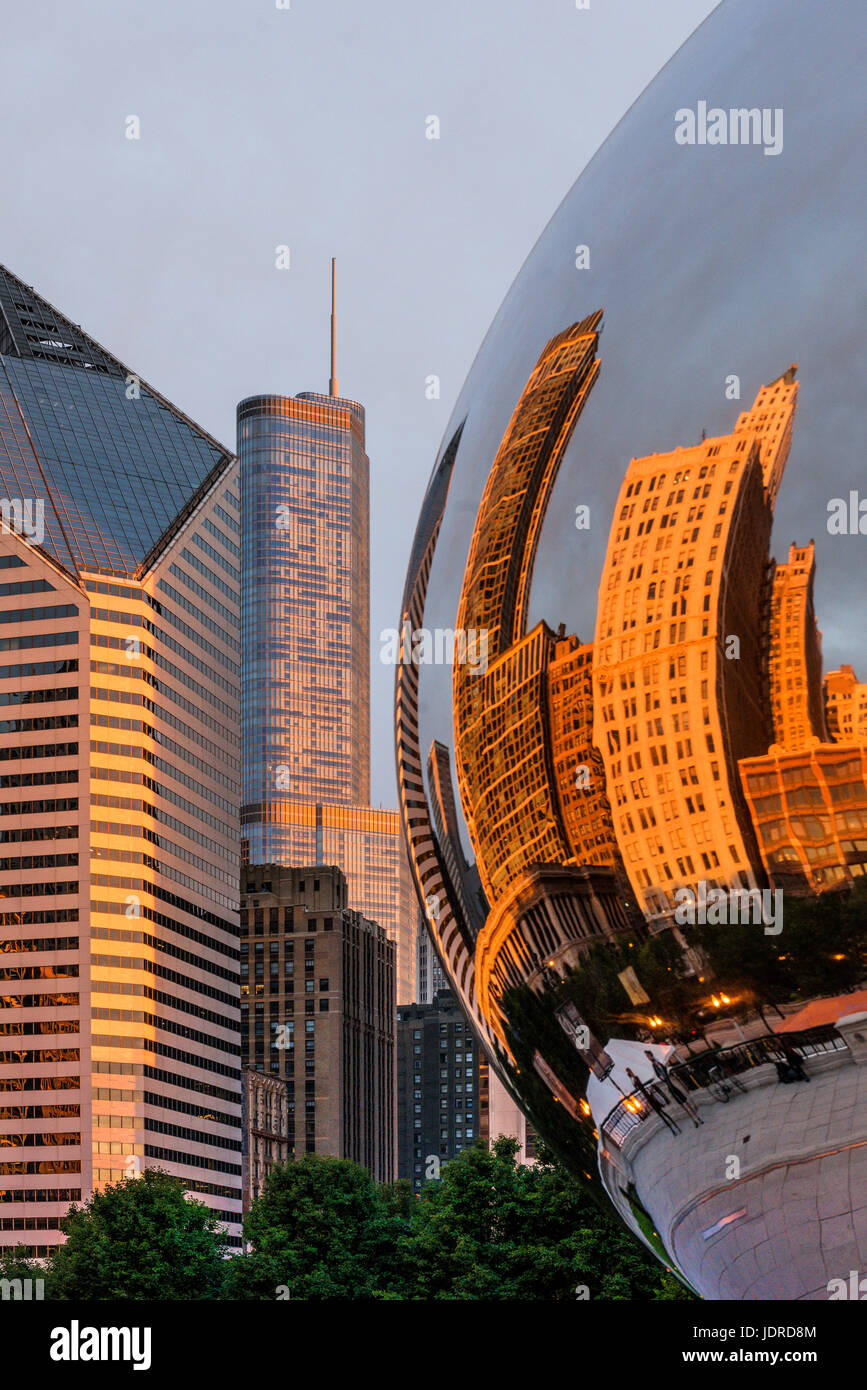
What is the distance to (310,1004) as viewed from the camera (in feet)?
516

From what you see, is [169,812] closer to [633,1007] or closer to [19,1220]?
[19,1220]

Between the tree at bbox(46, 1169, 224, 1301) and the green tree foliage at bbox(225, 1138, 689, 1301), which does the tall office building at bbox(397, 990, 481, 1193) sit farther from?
the green tree foliage at bbox(225, 1138, 689, 1301)

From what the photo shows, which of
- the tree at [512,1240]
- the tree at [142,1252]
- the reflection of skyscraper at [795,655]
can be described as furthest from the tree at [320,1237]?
the reflection of skyscraper at [795,655]

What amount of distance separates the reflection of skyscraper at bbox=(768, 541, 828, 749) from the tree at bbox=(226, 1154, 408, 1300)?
44.7 metres

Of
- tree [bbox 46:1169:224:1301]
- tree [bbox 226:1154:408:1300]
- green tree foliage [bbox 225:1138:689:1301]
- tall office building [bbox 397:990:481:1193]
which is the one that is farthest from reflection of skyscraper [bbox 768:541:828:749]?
tall office building [bbox 397:990:481:1193]

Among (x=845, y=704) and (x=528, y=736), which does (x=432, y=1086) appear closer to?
(x=528, y=736)

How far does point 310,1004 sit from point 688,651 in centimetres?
15630

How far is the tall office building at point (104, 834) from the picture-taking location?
387 ft

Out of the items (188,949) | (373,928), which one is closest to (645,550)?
(188,949)

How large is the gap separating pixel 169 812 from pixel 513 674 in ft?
412

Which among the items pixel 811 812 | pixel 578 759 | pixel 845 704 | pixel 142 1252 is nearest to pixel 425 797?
pixel 578 759

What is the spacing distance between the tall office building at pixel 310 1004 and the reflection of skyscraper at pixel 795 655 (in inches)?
5958

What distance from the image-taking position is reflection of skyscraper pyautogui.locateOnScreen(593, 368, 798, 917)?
3.71 meters

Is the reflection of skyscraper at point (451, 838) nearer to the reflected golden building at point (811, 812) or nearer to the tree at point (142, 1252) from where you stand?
the reflected golden building at point (811, 812)
